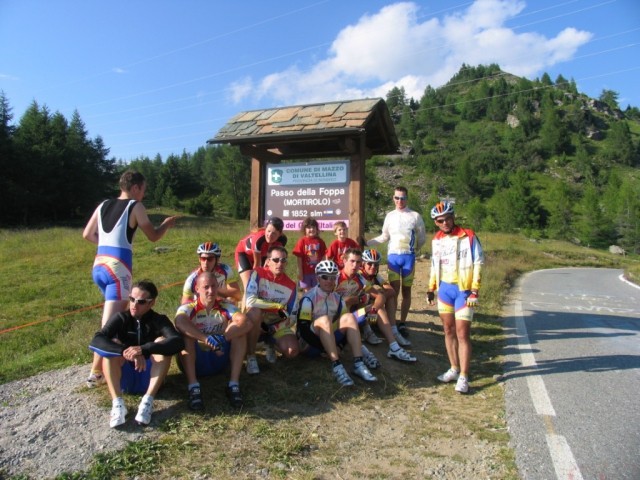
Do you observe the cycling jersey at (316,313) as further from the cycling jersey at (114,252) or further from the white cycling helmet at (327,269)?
the cycling jersey at (114,252)

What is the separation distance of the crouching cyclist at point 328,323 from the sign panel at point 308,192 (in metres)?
2.03

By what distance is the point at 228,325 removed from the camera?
4.21 meters

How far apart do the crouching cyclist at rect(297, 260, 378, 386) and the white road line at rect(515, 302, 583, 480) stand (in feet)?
5.28

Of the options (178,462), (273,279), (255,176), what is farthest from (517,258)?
(178,462)

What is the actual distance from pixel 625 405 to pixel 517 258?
24.2 m

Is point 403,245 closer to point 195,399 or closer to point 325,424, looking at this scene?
point 325,424

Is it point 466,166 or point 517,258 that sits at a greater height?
point 466,166

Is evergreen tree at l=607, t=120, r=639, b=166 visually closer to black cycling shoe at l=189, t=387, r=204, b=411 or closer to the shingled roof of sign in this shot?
the shingled roof of sign

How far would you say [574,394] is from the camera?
4395 mm

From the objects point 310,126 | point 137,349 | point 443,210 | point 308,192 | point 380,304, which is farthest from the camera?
point 308,192

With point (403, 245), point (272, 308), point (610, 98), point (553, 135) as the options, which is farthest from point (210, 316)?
point (610, 98)

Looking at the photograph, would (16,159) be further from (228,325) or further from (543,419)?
(543,419)

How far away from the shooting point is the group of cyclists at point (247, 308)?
364cm

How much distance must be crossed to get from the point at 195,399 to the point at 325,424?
1.14m
